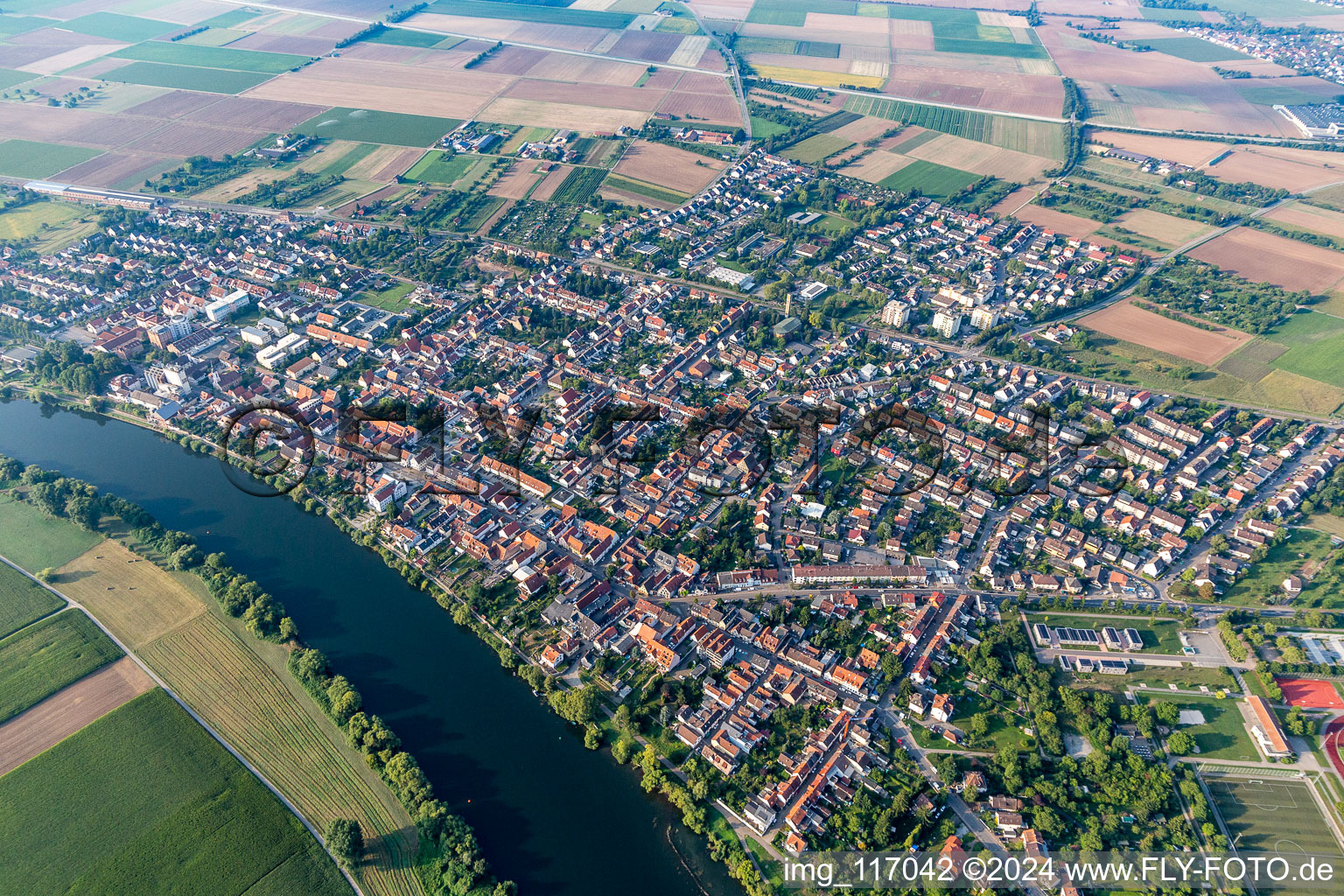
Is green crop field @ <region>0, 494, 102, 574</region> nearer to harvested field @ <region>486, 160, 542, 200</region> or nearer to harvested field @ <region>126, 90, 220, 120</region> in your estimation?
harvested field @ <region>486, 160, 542, 200</region>

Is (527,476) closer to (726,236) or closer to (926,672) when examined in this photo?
(926,672)

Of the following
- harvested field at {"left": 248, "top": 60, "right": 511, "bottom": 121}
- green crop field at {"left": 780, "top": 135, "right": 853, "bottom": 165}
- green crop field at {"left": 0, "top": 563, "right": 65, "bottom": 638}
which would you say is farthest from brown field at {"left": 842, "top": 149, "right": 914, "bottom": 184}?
green crop field at {"left": 0, "top": 563, "right": 65, "bottom": 638}

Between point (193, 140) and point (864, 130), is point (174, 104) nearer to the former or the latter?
point (193, 140)

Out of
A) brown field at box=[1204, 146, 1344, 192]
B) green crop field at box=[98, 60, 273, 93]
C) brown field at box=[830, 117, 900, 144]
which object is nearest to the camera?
brown field at box=[1204, 146, 1344, 192]

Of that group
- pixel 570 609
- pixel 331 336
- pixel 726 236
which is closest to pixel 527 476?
pixel 570 609

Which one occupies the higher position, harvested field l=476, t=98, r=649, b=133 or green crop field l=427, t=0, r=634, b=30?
green crop field l=427, t=0, r=634, b=30

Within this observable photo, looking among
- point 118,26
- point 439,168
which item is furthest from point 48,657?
point 118,26
